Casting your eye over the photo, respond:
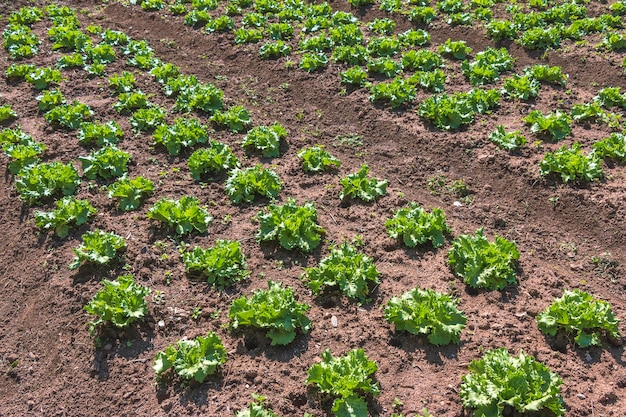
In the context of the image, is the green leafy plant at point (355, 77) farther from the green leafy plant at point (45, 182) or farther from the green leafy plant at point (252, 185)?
the green leafy plant at point (45, 182)

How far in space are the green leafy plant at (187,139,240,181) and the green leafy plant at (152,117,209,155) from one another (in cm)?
51

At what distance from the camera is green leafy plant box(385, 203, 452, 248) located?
6859 mm

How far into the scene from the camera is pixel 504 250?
650cm

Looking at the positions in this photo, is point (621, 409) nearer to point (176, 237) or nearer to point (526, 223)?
point (526, 223)

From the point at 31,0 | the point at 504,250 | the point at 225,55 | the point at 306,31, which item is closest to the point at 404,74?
the point at 306,31

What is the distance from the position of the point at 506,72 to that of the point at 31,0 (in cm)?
1393

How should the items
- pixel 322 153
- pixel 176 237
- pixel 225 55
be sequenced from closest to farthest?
pixel 176 237 < pixel 322 153 < pixel 225 55

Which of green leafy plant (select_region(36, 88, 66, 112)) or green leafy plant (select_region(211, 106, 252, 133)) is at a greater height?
green leafy plant (select_region(211, 106, 252, 133))

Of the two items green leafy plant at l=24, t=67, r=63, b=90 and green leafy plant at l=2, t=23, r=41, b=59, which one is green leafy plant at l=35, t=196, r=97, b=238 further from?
green leafy plant at l=2, t=23, r=41, b=59

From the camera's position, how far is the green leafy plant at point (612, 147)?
810 cm

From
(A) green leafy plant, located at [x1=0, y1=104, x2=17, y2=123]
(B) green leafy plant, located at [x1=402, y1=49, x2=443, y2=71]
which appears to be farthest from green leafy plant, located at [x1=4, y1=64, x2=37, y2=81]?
(B) green leafy plant, located at [x1=402, y1=49, x2=443, y2=71]

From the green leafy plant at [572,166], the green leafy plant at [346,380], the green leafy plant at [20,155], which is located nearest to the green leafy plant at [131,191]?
the green leafy plant at [20,155]

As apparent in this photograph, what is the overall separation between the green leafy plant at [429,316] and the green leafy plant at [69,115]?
6825 millimetres

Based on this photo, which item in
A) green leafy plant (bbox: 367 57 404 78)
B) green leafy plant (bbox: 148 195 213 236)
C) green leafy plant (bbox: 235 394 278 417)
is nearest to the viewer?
green leafy plant (bbox: 235 394 278 417)
